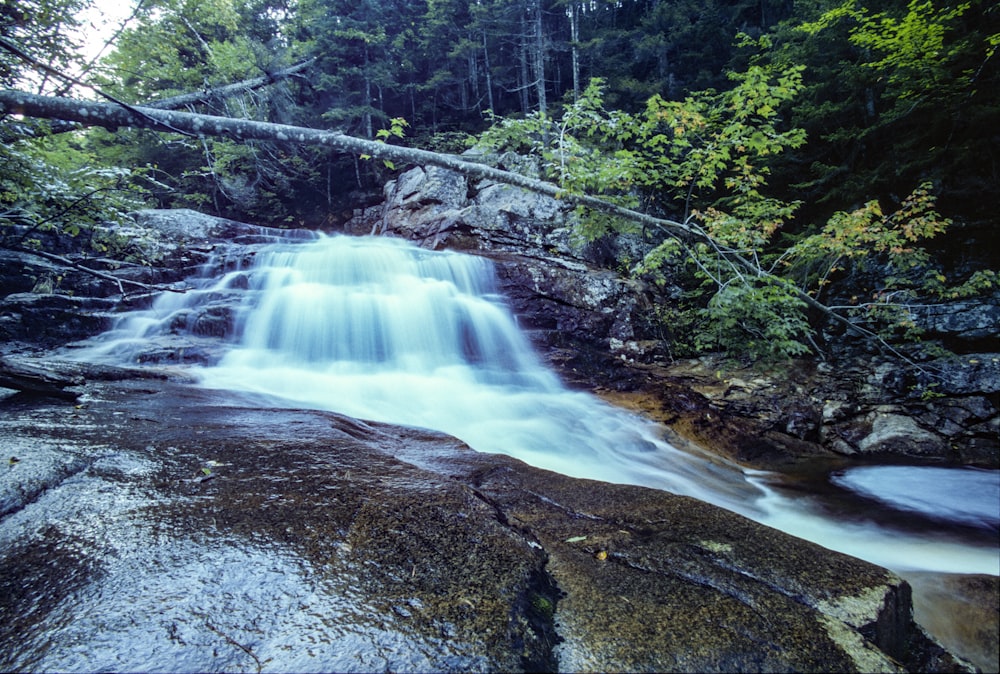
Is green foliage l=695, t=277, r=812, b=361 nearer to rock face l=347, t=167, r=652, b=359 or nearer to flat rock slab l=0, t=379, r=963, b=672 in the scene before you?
rock face l=347, t=167, r=652, b=359

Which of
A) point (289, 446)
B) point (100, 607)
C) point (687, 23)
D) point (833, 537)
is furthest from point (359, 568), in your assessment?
point (687, 23)

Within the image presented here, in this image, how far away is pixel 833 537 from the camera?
3.43m

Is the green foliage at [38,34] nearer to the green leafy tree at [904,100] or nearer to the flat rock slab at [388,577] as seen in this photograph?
the flat rock slab at [388,577]

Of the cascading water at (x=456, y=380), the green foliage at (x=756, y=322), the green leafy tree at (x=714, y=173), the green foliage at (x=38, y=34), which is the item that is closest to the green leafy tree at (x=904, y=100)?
the green leafy tree at (x=714, y=173)

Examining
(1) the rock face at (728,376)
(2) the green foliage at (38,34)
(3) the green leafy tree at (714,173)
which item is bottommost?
(1) the rock face at (728,376)

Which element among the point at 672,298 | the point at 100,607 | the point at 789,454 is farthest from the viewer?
the point at 672,298

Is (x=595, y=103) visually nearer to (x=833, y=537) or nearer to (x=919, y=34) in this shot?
(x=833, y=537)

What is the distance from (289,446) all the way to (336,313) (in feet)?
21.8

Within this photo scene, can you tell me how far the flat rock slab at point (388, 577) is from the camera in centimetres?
125

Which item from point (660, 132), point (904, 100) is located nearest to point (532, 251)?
point (660, 132)

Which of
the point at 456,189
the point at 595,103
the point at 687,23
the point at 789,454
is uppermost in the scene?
the point at 687,23

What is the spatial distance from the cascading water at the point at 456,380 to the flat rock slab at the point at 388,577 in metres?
1.82

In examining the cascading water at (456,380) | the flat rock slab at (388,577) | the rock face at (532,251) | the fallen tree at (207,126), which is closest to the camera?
the flat rock slab at (388,577)

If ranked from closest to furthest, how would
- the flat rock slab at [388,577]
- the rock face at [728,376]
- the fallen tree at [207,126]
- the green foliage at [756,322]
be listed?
the flat rock slab at [388,577], the fallen tree at [207,126], the green foliage at [756,322], the rock face at [728,376]
